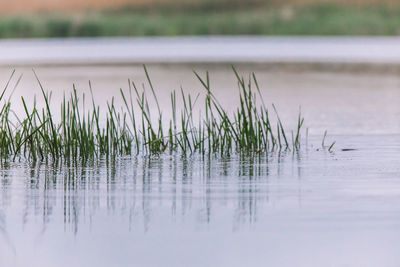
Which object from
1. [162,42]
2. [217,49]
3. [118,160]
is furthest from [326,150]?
[162,42]

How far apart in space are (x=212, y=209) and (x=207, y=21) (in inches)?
797

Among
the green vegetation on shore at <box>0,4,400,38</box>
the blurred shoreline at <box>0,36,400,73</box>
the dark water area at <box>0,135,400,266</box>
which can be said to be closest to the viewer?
the dark water area at <box>0,135,400,266</box>

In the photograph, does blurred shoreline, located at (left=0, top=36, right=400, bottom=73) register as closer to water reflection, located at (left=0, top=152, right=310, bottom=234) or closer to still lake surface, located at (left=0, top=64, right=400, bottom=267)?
still lake surface, located at (left=0, top=64, right=400, bottom=267)

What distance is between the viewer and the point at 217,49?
23.0 metres

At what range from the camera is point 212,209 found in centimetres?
396

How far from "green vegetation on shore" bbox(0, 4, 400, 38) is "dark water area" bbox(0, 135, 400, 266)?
1749 cm

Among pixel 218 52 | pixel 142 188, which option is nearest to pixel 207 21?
pixel 218 52

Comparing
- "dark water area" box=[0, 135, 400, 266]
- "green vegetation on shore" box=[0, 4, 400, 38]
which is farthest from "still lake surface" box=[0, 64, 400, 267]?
"green vegetation on shore" box=[0, 4, 400, 38]

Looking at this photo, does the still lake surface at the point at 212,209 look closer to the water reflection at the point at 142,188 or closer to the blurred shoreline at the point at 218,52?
the water reflection at the point at 142,188

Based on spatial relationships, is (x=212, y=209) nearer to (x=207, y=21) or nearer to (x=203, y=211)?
(x=203, y=211)

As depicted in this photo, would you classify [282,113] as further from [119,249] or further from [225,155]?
[119,249]

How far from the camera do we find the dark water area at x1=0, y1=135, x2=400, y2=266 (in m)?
3.32

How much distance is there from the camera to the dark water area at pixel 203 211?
3.32 meters

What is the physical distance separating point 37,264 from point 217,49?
→ 19857 mm
